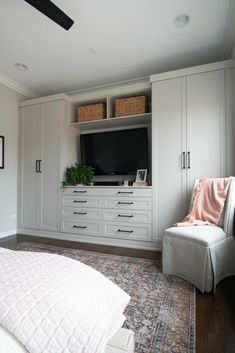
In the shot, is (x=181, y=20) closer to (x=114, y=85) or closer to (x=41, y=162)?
(x=114, y=85)

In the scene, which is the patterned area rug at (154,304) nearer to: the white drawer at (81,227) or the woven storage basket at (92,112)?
the white drawer at (81,227)

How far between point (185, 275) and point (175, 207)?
3.28ft

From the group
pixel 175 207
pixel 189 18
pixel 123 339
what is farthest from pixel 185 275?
pixel 189 18

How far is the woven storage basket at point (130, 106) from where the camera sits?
10.4 ft

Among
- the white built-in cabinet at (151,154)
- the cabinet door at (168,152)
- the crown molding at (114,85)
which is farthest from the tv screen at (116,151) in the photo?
the crown molding at (114,85)

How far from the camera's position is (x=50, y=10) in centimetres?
171

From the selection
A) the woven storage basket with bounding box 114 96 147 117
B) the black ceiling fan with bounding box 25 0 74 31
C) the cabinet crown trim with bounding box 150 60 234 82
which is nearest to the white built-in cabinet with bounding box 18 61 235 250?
the cabinet crown trim with bounding box 150 60 234 82

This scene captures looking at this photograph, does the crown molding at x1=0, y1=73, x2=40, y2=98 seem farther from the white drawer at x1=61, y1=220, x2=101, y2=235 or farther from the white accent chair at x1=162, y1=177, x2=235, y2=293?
the white accent chair at x1=162, y1=177, x2=235, y2=293

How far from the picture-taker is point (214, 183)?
2.34 metres

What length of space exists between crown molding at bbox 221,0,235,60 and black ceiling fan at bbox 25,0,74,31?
1596 millimetres

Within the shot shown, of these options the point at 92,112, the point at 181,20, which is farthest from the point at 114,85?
the point at 181,20

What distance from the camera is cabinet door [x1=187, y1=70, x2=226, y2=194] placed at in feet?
8.62

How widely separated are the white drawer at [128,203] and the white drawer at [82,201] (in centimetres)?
14

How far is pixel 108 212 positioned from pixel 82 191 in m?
0.55
